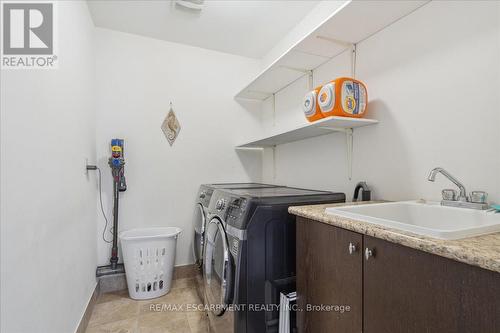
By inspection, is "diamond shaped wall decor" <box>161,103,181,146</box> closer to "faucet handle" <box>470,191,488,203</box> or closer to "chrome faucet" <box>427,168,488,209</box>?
"chrome faucet" <box>427,168,488,209</box>

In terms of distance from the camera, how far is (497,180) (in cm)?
102

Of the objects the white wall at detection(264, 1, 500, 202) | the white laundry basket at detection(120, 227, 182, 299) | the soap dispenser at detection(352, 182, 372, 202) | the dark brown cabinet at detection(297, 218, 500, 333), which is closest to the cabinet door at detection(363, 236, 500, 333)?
the dark brown cabinet at detection(297, 218, 500, 333)

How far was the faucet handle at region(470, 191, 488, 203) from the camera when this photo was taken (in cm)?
101

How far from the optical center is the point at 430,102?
50.3 inches

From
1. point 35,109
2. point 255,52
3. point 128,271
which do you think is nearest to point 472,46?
point 35,109

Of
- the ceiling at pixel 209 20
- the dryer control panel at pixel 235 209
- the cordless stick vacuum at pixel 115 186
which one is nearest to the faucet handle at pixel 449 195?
the dryer control panel at pixel 235 209

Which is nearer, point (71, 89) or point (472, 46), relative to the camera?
point (472, 46)

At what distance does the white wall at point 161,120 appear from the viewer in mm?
2410

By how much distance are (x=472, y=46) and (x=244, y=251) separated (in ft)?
4.87

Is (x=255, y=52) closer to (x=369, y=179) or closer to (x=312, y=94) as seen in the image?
(x=312, y=94)

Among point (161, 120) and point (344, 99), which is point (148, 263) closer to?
point (161, 120)

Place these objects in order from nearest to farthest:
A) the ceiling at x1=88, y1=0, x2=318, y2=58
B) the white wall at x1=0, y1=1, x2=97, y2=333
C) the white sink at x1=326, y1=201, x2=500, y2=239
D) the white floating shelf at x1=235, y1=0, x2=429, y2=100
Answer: the white sink at x1=326, y1=201, x2=500, y2=239 < the white wall at x1=0, y1=1, x2=97, y2=333 < the white floating shelf at x1=235, y1=0, x2=429, y2=100 < the ceiling at x1=88, y1=0, x2=318, y2=58

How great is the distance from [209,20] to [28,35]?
1.52 metres

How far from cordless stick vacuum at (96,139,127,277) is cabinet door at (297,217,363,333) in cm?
186
